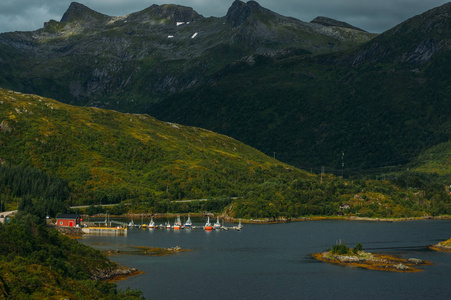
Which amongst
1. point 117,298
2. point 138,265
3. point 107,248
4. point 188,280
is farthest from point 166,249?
point 117,298

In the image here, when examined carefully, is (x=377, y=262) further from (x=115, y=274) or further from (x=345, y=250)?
(x=115, y=274)

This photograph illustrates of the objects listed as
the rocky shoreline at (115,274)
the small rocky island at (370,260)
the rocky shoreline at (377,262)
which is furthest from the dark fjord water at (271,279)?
the small rocky island at (370,260)

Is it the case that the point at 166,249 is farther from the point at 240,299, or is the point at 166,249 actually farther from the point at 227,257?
the point at 240,299

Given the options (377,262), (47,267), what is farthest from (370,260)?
(47,267)

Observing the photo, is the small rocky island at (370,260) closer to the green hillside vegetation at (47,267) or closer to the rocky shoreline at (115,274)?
the rocky shoreline at (115,274)

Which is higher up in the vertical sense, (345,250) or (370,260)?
(345,250)

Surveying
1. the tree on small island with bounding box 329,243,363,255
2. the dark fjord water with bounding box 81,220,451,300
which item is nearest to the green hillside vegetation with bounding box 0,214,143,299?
the dark fjord water with bounding box 81,220,451,300
